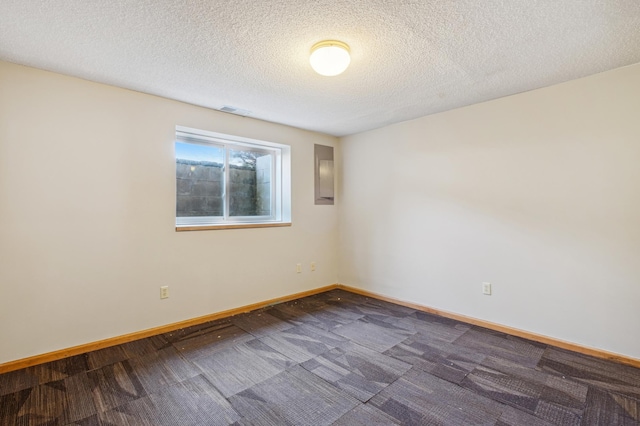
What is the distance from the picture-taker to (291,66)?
2189 mm

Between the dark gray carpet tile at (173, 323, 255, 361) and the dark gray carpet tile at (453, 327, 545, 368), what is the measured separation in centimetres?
193

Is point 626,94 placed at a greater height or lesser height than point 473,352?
greater

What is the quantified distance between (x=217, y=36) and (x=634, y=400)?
11.1 ft

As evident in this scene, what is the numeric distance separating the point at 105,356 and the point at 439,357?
263 centimetres

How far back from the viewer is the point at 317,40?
185cm

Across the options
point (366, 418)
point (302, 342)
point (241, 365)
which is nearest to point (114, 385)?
point (241, 365)

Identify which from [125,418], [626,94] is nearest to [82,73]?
[125,418]

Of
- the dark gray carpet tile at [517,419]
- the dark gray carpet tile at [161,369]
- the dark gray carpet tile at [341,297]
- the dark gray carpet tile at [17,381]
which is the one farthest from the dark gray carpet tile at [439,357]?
the dark gray carpet tile at [17,381]

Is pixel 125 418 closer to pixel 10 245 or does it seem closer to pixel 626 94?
pixel 10 245

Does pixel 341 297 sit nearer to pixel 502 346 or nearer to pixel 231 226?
pixel 231 226

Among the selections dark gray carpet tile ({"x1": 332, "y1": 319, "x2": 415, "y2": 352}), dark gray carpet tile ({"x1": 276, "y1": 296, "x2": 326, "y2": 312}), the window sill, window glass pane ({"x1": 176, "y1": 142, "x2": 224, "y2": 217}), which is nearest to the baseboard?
dark gray carpet tile ({"x1": 276, "y1": 296, "x2": 326, "y2": 312})

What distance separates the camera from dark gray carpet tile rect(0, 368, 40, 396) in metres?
1.92

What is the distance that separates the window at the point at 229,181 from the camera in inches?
124

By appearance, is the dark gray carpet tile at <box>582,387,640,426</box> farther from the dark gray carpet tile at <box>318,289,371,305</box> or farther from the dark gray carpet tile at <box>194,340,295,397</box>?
the dark gray carpet tile at <box>318,289,371,305</box>
